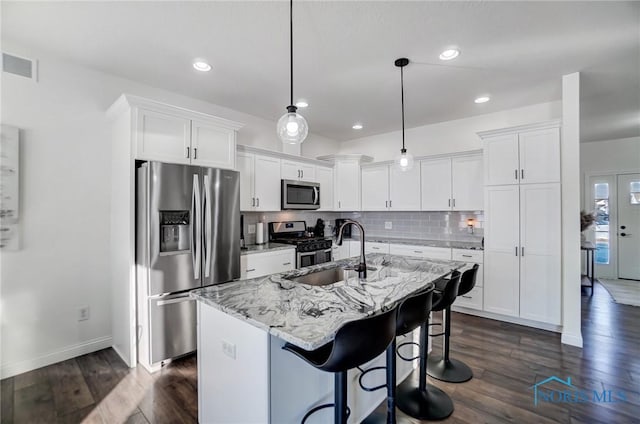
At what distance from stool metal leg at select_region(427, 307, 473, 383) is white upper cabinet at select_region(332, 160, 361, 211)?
2.88m

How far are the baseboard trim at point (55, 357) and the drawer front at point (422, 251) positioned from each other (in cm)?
369

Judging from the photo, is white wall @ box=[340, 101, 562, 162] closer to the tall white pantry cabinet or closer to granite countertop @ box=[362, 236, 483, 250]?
the tall white pantry cabinet

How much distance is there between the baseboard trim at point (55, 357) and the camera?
236 centimetres

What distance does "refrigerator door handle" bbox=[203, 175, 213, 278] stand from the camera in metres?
2.79

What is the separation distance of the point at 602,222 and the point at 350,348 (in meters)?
7.29

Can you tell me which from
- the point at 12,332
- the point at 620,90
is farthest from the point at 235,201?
the point at 620,90

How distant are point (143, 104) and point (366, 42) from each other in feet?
6.60

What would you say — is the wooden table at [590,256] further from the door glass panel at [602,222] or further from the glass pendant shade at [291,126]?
the glass pendant shade at [291,126]

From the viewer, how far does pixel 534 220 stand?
3350 mm

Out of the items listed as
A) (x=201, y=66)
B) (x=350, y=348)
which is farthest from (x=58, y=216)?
(x=350, y=348)

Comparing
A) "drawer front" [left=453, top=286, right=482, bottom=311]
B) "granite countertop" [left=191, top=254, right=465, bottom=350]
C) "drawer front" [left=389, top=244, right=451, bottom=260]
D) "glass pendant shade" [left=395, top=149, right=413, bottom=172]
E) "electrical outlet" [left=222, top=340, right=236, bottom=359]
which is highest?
"glass pendant shade" [left=395, top=149, right=413, bottom=172]

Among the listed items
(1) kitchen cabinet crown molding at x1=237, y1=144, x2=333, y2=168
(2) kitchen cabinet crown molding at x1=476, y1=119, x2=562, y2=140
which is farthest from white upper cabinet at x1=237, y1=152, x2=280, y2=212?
(2) kitchen cabinet crown molding at x1=476, y1=119, x2=562, y2=140

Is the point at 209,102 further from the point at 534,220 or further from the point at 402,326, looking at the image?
the point at 534,220

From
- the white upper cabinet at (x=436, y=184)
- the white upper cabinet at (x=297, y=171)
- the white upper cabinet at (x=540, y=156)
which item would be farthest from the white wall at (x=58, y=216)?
the white upper cabinet at (x=540, y=156)
